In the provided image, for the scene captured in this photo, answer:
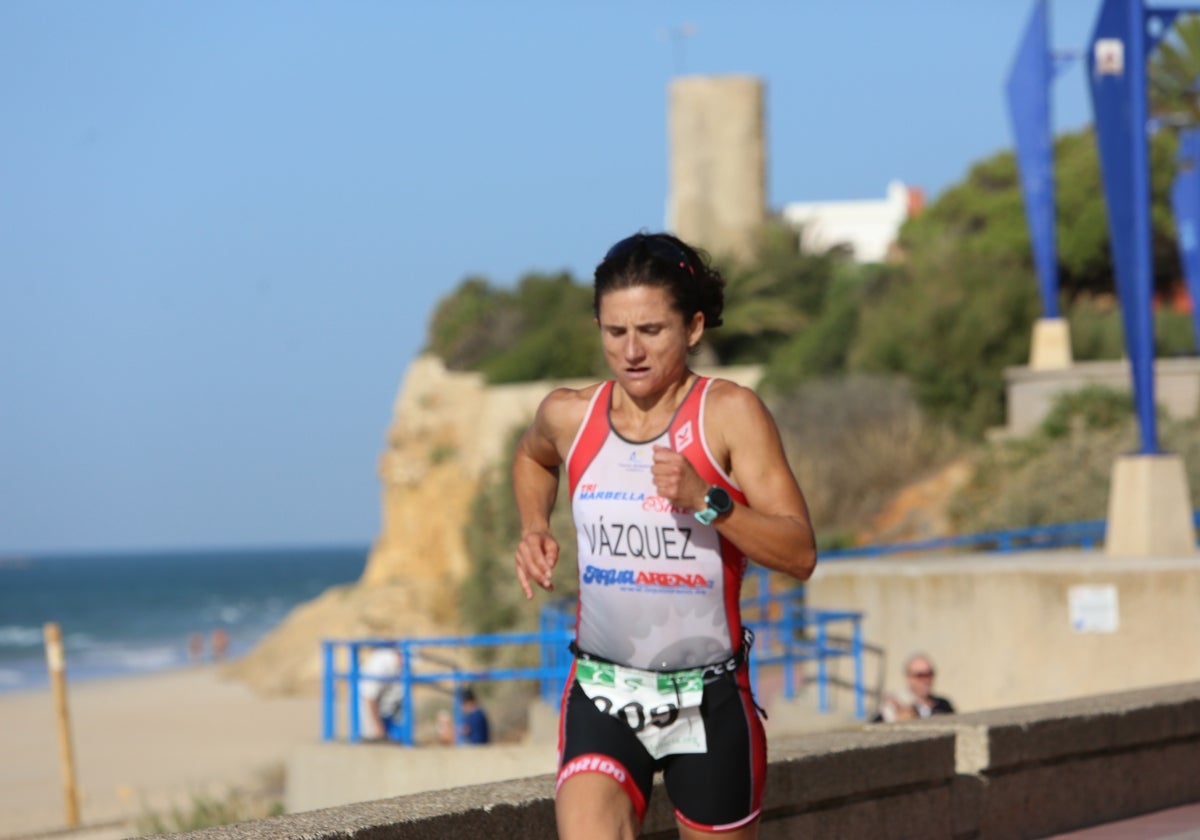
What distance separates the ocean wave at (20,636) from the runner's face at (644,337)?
78.9 meters

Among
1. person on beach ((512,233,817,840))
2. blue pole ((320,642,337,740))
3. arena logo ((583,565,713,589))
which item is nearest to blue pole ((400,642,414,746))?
blue pole ((320,642,337,740))

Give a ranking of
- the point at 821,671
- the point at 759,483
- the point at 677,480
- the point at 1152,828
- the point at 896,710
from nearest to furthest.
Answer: the point at 677,480 < the point at 759,483 < the point at 1152,828 < the point at 896,710 < the point at 821,671

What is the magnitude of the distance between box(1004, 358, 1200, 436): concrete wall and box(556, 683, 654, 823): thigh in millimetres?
25500

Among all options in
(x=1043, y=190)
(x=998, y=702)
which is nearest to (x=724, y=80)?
(x=1043, y=190)

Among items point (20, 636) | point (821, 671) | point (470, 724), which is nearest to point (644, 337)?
point (470, 724)

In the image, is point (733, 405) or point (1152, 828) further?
point (1152, 828)

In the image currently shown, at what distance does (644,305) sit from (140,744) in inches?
1457

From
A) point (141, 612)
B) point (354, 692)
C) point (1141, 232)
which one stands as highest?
point (1141, 232)

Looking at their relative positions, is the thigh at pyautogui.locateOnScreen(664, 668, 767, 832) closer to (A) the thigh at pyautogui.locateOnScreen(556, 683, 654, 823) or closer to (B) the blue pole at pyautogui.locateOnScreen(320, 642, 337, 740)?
(A) the thigh at pyautogui.locateOnScreen(556, 683, 654, 823)

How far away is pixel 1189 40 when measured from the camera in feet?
152

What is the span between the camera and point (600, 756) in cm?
394

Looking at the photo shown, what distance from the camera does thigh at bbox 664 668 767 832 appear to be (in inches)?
157

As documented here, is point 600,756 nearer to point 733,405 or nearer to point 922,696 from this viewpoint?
point 733,405

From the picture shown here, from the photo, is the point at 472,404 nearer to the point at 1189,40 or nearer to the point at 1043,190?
the point at 1189,40
